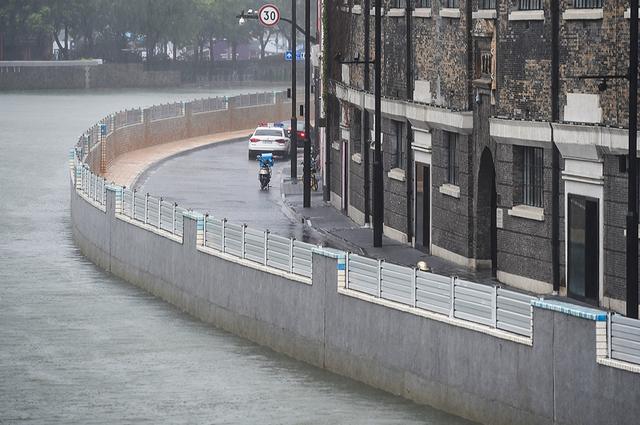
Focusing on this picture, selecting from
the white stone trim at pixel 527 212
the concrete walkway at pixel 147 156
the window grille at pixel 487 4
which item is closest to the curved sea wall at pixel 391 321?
the white stone trim at pixel 527 212

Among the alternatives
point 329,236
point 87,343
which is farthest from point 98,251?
point 87,343

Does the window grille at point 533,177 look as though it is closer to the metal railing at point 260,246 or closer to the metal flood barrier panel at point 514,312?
the metal railing at point 260,246

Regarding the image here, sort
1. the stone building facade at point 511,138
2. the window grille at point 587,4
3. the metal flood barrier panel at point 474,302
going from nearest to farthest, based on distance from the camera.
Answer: the metal flood barrier panel at point 474,302 → the stone building facade at point 511,138 → the window grille at point 587,4

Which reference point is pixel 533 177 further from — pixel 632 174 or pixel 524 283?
pixel 632 174

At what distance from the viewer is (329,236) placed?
5497 cm

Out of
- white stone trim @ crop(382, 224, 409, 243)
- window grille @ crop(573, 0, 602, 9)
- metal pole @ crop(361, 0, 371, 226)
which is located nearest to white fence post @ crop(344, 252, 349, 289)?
window grille @ crop(573, 0, 602, 9)

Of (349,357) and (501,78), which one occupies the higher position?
(501,78)

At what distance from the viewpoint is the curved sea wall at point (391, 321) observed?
28586 mm

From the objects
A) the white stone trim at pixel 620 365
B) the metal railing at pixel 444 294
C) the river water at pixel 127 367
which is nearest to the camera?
the white stone trim at pixel 620 365

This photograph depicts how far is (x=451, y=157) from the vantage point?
4844cm

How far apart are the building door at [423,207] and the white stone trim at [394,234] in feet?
3.87

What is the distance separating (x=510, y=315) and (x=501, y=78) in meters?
13.9

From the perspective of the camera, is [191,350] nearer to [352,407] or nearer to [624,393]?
[352,407]

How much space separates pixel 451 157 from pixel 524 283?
6.29 m
